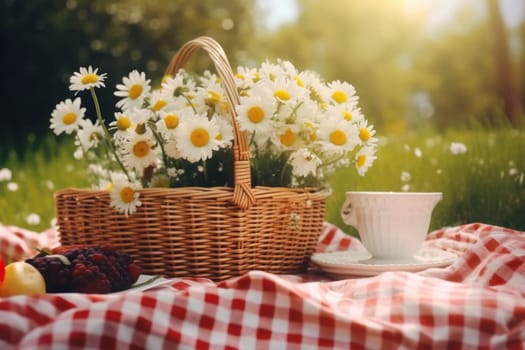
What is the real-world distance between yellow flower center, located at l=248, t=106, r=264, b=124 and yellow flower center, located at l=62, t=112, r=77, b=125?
1.72 ft

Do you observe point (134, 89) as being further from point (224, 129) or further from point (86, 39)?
point (86, 39)

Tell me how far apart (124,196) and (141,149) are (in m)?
0.18

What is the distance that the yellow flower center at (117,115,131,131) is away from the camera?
78.0 inches

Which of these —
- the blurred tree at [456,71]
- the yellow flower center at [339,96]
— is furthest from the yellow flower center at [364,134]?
the blurred tree at [456,71]

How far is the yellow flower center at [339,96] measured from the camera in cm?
206

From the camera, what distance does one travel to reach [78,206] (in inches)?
80.2

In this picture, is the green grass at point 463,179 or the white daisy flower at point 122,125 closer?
the white daisy flower at point 122,125

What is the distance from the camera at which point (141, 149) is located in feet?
6.57

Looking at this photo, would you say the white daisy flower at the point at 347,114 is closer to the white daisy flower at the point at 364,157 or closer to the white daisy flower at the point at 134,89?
the white daisy flower at the point at 364,157

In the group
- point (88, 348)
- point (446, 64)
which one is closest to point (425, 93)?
point (446, 64)

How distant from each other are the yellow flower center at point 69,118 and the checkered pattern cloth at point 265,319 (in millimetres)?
696

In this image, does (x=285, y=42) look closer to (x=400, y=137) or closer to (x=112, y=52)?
(x=112, y=52)

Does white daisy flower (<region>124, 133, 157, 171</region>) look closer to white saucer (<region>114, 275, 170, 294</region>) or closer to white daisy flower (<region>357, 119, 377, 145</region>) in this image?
white saucer (<region>114, 275, 170, 294</region>)

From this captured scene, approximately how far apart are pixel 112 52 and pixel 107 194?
5430 mm
